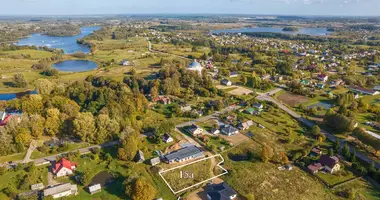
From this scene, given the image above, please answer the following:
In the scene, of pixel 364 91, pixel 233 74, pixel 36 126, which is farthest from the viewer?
pixel 233 74

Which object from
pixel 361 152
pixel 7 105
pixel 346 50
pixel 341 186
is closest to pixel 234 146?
pixel 341 186

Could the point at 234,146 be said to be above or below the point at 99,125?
below

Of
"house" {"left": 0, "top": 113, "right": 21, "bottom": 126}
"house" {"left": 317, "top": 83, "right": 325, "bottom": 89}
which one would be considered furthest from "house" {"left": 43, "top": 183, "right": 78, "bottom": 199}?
"house" {"left": 317, "top": 83, "right": 325, "bottom": 89}

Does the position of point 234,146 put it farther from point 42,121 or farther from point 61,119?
point 42,121

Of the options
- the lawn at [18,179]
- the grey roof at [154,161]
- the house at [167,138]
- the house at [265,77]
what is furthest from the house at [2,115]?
the house at [265,77]

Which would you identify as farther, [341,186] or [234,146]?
[234,146]

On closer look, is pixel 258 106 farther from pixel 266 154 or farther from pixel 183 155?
pixel 183 155

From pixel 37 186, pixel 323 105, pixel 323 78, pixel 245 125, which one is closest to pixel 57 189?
pixel 37 186
